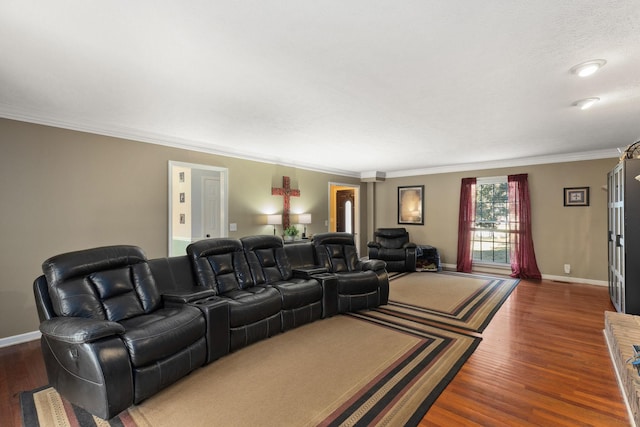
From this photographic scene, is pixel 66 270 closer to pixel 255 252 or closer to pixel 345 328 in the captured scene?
pixel 255 252

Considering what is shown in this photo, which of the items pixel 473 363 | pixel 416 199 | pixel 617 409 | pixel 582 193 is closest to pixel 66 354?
pixel 473 363

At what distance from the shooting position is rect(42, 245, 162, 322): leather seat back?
2.37 metres

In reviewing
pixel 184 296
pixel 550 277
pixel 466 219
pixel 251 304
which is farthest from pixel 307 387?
pixel 550 277

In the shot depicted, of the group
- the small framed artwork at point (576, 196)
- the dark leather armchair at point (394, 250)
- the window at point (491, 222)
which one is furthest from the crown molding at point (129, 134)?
the small framed artwork at point (576, 196)

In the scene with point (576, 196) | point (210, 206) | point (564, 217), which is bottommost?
point (564, 217)

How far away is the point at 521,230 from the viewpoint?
20.5ft

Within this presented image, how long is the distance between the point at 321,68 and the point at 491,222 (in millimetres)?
6042

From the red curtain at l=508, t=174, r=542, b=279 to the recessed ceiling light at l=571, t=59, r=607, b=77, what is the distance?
4397 mm

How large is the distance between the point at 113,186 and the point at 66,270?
6.06ft

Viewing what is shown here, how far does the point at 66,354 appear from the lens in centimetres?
209

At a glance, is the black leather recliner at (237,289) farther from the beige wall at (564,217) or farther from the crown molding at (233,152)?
the beige wall at (564,217)

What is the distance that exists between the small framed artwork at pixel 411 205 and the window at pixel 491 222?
50.2 inches

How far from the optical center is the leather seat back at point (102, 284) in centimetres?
237

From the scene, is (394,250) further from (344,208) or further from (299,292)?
(299,292)
